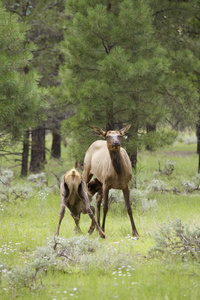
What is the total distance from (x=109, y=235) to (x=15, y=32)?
5198 millimetres

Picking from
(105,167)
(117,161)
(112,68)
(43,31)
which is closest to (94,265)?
(117,161)

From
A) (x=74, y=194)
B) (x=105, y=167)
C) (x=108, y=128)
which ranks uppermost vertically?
(x=108, y=128)

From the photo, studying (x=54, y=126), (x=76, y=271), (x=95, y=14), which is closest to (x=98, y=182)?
(x=76, y=271)

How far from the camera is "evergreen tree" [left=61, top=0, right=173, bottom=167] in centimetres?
1070

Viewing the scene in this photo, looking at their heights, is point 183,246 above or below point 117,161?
below

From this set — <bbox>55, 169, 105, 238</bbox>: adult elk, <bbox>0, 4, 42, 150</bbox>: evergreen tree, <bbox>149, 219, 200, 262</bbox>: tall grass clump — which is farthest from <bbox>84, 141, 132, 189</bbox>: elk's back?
<bbox>0, 4, 42, 150</bbox>: evergreen tree

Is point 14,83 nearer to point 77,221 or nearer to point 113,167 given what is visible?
point 113,167

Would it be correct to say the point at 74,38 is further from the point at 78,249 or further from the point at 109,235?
the point at 78,249

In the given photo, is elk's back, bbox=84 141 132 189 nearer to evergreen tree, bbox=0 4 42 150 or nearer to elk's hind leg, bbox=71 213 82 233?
elk's hind leg, bbox=71 213 82 233

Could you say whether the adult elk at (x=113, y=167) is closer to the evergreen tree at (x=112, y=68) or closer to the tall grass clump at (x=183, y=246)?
the tall grass clump at (x=183, y=246)

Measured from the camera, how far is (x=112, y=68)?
10609mm

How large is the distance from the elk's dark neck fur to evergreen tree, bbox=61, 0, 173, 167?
3322 millimetres

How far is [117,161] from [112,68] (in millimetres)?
3727

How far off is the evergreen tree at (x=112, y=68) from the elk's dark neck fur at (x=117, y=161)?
3.32 m
